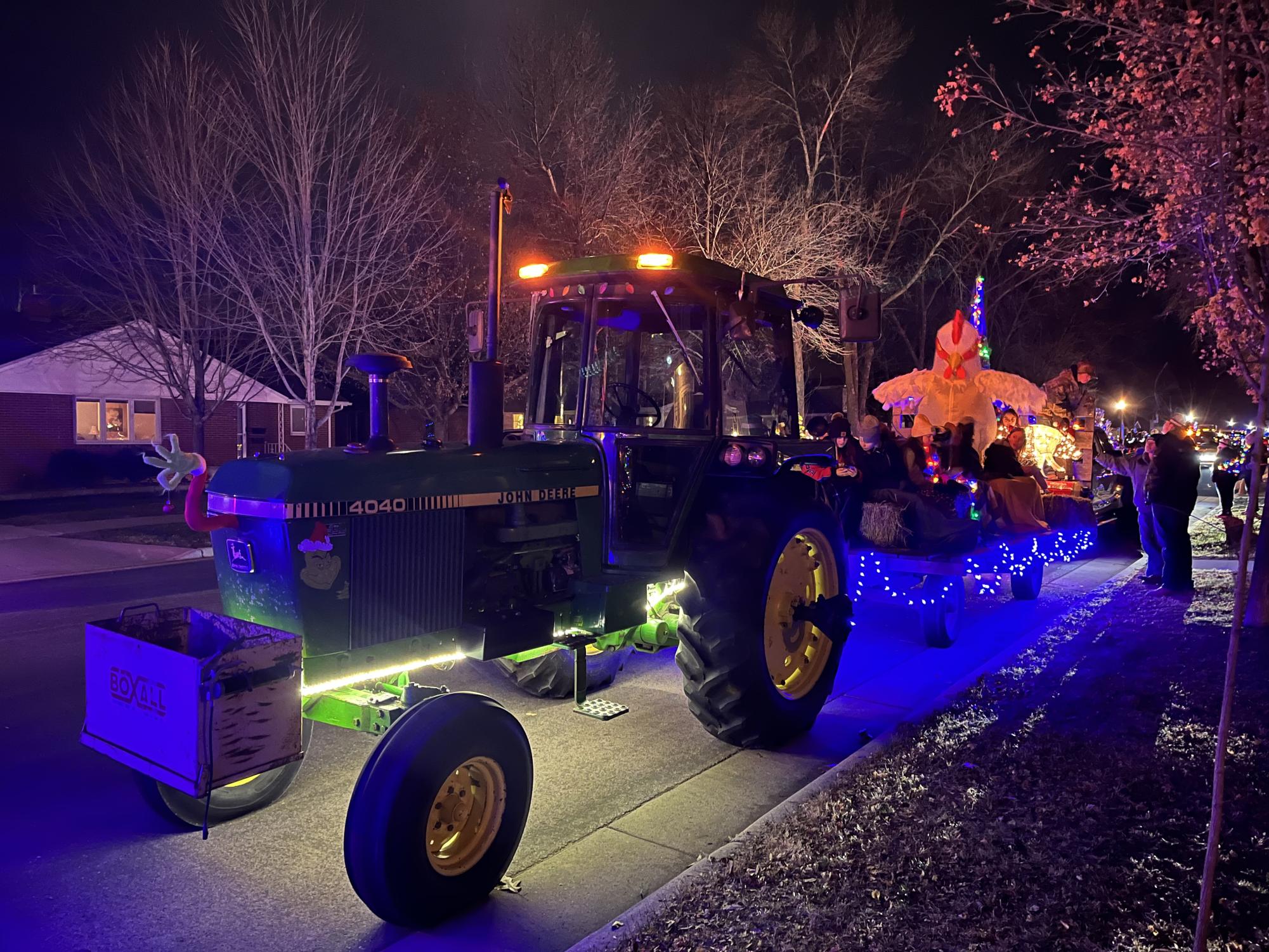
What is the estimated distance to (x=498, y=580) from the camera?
178 inches

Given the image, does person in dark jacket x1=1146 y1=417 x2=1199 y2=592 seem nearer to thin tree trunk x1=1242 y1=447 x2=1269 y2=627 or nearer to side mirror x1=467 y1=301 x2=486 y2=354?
thin tree trunk x1=1242 y1=447 x2=1269 y2=627

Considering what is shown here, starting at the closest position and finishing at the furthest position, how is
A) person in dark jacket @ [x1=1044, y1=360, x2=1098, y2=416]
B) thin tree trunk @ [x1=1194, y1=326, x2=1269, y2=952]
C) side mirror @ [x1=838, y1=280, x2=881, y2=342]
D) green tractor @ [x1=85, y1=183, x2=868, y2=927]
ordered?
1. thin tree trunk @ [x1=1194, y1=326, x2=1269, y2=952]
2. green tractor @ [x1=85, y1=183, x2=868, y2=927]
3. side mirror @ [x1=838, y1=280, x2=881, y2=342]
4. person in dark jacket @ [x1=1044, y1=360, x2=1098, y2=416]

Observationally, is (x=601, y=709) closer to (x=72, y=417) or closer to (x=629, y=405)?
(x=629, y=405)

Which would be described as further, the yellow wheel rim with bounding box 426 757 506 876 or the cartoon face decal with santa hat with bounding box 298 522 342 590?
the cartoon face decal with santa hat with bounding box 298 522 342 590

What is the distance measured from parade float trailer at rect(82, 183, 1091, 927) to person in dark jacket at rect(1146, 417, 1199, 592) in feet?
18.6

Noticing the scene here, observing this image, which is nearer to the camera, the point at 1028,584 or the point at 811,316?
the point at 811,316

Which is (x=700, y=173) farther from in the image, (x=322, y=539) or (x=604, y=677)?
(x=322, y=539)

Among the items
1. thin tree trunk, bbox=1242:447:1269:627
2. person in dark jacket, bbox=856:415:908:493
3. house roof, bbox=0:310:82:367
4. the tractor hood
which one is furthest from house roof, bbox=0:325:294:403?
thin tree trunk, bbox=1242:447:1269:627

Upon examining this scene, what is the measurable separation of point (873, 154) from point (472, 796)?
27.2 meters

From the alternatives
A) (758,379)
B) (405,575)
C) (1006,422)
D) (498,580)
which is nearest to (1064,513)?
(758,379)

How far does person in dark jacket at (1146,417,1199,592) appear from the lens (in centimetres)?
977

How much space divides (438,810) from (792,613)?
9.94ft

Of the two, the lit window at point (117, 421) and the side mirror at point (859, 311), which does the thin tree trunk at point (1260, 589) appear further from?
the lit window at point (117, 421)

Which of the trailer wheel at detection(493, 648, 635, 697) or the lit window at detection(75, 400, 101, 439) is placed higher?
the lit window at detection(75, 400, 101, 439)
